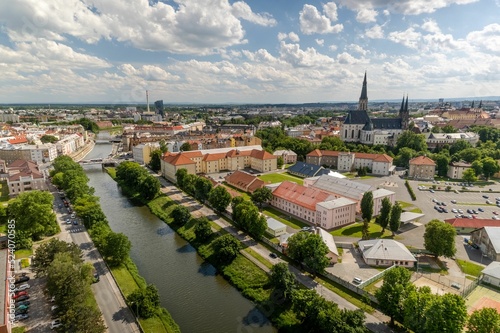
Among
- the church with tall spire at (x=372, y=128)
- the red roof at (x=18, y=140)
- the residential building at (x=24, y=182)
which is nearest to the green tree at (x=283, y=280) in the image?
the residential building at (x=24, y=182)

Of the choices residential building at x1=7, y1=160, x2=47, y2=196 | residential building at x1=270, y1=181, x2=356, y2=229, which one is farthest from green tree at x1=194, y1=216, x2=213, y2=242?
residential building at x1=7, y1=160, x2=47, y2=196

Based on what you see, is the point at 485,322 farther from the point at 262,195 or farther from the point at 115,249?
the point at 262,195

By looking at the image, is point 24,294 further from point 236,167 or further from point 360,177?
point 360,177

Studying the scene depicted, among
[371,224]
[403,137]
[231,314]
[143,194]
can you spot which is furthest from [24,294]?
[403,137]

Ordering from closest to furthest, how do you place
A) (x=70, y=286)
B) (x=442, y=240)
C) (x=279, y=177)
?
(x=70, y=286) < (x=442, y=240) < (x=279, y=177)

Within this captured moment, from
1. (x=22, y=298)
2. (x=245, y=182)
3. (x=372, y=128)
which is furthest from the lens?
(x=372, y=128)

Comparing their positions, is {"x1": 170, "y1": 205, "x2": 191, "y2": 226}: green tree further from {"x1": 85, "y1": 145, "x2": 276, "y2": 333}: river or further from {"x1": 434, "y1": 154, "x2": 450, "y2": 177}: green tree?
{"x1": 434, "y1": 154, "x2": 450, "y2": 177}: green tree

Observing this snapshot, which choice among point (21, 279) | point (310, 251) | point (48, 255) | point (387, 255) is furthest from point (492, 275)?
point (21, 279)
